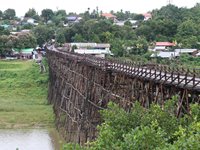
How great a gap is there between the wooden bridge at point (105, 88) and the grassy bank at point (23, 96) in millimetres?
2116

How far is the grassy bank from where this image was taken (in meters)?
37.4

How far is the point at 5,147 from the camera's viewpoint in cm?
2925

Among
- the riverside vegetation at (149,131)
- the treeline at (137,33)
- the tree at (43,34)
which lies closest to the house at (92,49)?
the treeline at (137,33)

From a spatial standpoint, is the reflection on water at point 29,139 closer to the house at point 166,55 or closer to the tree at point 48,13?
the house at point 166,55

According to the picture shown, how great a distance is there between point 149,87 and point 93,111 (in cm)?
774

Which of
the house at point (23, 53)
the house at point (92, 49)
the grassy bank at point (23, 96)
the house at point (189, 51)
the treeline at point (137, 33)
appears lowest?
the grassy bank at point (23, 96)

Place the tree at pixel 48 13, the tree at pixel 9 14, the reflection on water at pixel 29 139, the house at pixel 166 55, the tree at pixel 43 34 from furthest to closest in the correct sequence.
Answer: the tree at pixel 9 14
the tree at pixel 48 13
the tree at pixel 43 34
the house at pixel 166 55
the reflection on water at pixel 29 139

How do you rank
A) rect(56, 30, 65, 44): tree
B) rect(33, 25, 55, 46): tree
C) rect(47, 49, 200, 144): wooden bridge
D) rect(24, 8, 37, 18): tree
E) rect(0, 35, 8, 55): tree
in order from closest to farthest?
rect(47, 49, 200, 144): wooden bridge, rect(0, 35, 8, 55): tree, rect(56, 30, 65, 44): tree, rect(33, 25, 55, 46): tree, rect(24, 8, 37, 18): tree

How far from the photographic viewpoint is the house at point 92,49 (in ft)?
214

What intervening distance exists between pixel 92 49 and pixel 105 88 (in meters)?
45.7

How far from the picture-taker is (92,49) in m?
70.8

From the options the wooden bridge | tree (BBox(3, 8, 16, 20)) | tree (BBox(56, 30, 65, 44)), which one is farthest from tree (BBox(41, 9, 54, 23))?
the wooden bridge

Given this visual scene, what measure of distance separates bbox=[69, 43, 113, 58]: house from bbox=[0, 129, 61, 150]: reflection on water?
1184 inches

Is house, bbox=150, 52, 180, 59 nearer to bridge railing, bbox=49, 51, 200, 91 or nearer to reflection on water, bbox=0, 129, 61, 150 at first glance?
bridge railing, bbox=49, 51, 200, 91
